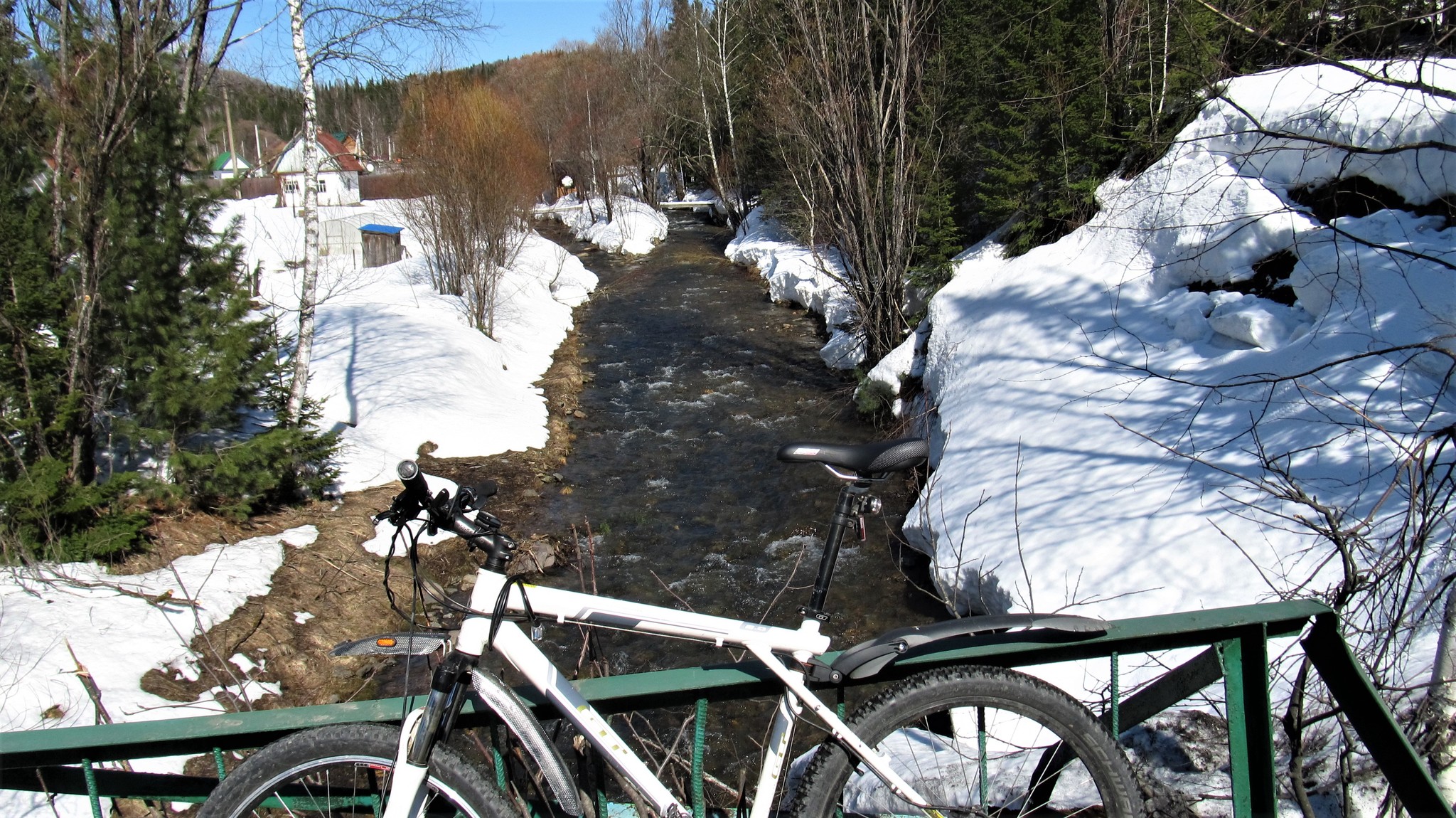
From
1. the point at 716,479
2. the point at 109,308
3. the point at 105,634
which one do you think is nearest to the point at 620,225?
the point at 716,479

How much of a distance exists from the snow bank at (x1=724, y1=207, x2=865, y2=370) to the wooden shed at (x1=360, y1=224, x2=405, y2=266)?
29.7ft

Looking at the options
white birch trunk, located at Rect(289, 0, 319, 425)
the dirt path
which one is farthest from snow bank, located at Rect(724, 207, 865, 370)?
white birch trunk, located at Rect(289, 0, 319, 425)

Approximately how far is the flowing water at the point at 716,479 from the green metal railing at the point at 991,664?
113 inches

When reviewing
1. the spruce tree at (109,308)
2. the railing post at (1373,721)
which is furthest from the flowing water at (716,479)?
the spruce tree at (109,308)

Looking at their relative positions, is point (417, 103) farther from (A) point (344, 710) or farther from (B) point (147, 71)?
(A) point (344, 710)

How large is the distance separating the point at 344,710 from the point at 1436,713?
267 cm

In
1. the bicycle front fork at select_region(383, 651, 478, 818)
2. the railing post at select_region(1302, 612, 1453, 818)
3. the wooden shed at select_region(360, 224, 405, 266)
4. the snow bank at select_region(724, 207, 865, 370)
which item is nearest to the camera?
the bicycle front fork at select_region(383, 651, 478, 818)

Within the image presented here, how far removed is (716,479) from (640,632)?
9.21 m

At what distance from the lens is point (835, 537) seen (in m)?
2.03

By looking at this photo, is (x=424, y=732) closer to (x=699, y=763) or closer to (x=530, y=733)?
(x=530, y=733)

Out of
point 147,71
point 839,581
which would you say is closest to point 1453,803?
point 839,581

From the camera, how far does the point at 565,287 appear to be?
21.8 metres

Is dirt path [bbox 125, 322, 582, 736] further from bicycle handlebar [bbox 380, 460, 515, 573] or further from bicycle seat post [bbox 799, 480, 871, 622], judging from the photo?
bicycle seat post [bbox 799, 480, 871, 622]

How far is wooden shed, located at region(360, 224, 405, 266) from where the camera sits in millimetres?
24203
